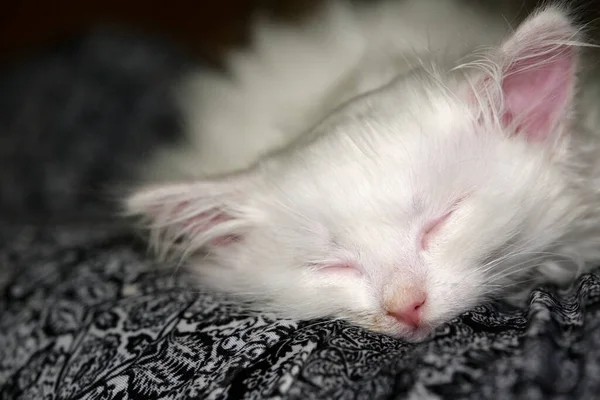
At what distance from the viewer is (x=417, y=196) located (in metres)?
0.99

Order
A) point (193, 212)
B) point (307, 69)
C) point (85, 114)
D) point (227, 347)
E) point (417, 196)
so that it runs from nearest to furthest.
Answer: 1. point (227, 347)
2. point (417, 196)
3. point (193, 212)
4. point (307, 69)
5. point (85, 114)

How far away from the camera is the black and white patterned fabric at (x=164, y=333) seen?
0.68m

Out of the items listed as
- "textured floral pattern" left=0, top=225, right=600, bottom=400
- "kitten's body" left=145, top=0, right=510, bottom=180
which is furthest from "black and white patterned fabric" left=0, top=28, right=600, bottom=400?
"kitten's body" left=145, top=0, right=510, bottom=180

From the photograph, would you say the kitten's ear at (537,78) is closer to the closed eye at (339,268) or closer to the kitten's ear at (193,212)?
the closed eye at (339,268)

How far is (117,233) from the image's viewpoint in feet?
4.68

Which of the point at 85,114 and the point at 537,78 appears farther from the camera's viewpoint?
the point at 85,114

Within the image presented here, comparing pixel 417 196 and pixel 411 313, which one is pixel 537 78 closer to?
pixel 417 196

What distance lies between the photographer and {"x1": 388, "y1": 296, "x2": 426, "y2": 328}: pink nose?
3.09 ft

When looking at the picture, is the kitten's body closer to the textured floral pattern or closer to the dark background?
the dark background

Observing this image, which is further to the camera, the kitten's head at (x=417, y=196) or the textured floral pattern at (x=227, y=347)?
the kitten's head at (x=417, y=196)

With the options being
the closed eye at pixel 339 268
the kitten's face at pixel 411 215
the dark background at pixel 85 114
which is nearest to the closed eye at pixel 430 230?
the kitten's face at pixel 411 215

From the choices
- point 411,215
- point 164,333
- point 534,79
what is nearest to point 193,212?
point 164,333

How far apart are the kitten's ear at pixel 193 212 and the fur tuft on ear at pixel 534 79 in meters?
0.44

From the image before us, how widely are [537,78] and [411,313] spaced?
0.46 metres
